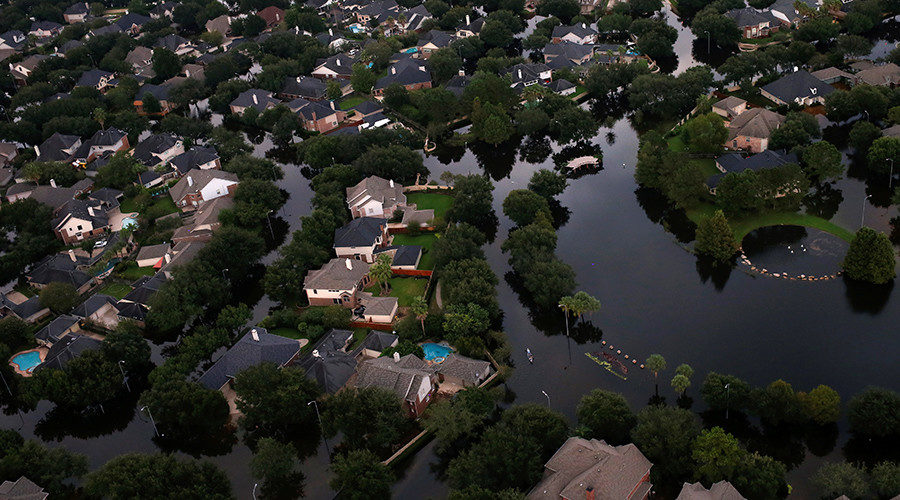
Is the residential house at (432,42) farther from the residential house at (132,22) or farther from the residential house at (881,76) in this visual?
the residential house at (881,76)

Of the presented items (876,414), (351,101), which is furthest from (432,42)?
(876,414)

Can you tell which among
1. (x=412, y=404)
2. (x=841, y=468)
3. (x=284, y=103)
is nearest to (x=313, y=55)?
(x=284, y=103)

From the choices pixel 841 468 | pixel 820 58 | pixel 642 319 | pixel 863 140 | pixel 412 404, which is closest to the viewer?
pixel 841 468

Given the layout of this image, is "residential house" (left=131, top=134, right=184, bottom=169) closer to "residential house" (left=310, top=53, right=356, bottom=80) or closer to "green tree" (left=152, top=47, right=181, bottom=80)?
"green tree" (left=152, top=47, right=181, bottom=80)

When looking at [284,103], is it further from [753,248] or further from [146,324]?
[753,248]

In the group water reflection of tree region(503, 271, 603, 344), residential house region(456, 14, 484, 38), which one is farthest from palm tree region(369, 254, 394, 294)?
residential house region(456, 14, 484, 38)
